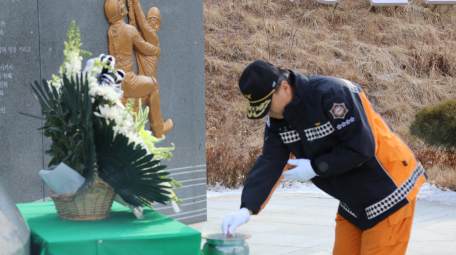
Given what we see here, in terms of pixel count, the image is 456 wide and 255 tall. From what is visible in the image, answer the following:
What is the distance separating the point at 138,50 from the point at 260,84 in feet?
11.6

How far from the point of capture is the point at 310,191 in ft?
33.3

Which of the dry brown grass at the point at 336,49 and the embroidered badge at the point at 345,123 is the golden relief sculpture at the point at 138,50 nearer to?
the embroidered badge at the point at 345,123

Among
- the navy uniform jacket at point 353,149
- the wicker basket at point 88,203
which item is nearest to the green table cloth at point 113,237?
the wicker basket at point 88,203

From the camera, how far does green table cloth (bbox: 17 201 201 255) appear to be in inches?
68.7

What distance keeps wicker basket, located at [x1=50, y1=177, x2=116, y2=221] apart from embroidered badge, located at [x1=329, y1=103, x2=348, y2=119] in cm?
117

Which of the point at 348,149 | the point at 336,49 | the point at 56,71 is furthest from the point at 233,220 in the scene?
the point at 336,49

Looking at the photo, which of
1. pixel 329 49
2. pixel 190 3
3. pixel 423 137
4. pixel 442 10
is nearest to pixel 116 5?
pixel 190 3

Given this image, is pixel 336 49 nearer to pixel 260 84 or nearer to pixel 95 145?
pixel 260 84

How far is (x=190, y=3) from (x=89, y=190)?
16.4ft

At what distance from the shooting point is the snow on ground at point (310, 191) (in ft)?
29.0

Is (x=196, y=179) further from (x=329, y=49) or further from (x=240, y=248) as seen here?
(x=329, y=49)

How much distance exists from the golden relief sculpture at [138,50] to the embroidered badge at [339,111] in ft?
10.7

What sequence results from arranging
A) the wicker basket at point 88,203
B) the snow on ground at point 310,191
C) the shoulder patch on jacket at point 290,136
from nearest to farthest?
the wicker basket at point 88,203, the shoulder patch on jacket at point 290,136, the snow on ground at point 310,191

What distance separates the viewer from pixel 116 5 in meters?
5.55
